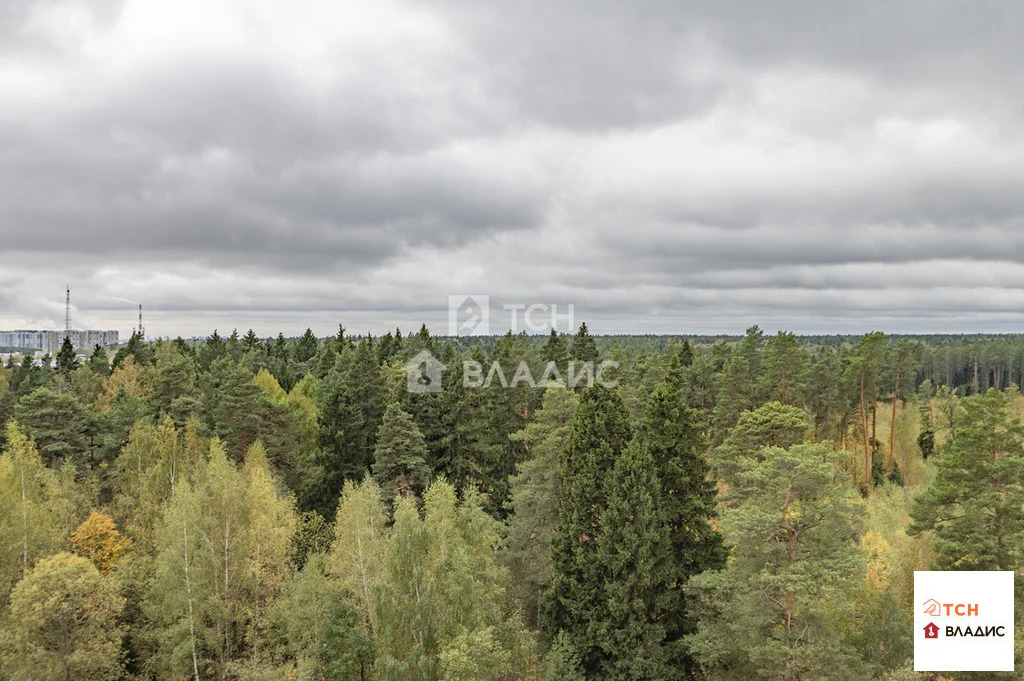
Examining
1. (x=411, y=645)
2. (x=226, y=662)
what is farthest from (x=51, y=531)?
(x=411, y=645)

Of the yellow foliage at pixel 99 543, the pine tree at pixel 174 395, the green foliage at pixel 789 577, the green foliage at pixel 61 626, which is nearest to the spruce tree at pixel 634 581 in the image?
the green foliage at pixel 789 577

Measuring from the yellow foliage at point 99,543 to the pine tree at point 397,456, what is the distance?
17715 mm

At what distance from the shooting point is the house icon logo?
188ft

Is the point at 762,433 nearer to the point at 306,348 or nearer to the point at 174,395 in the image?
the point at 174,395

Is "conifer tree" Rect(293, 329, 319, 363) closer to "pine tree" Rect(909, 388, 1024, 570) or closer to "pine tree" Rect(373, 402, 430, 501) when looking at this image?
"pine tree" Rect(373, 402, 430, 501)

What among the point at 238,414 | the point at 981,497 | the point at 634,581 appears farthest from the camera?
the point at 238,414

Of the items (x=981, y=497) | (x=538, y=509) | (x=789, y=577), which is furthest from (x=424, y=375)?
(x=981, y=497)

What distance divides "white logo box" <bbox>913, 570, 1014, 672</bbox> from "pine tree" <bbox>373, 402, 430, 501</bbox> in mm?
32681

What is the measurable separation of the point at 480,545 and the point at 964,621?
23.4 metres

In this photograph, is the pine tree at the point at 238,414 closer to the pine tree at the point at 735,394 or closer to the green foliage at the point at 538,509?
the green foliage at the point at 538,509

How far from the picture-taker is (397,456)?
48.1 metres

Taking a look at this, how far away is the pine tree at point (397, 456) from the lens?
47.7m

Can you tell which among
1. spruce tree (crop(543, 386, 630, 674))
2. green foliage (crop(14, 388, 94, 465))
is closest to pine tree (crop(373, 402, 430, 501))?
spruce tree (crop(543, 386, 630, 674))

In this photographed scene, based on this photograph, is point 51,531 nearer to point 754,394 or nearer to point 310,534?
point 310,534
